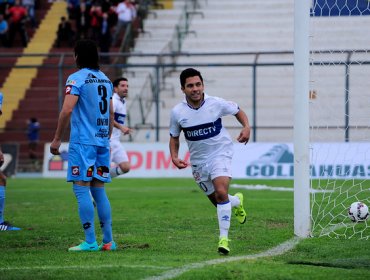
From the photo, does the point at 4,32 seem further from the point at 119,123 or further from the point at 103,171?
the point at 103,171

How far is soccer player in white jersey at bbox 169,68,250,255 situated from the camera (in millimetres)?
9938

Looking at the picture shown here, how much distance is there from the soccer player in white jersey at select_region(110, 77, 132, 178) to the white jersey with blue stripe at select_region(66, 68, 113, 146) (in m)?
6.62

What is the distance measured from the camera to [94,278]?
7934 millimetres

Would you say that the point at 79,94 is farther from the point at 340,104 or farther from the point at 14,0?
the point at 14,0

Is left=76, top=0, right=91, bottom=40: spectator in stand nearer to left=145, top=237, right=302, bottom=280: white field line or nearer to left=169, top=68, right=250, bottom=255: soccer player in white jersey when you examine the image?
left=169, top=68, right=250, bottom=255: soccer player in white jersey

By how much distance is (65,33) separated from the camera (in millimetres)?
34688

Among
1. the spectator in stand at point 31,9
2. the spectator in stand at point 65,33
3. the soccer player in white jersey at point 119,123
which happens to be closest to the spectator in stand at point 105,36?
the spectator in stand at point 65,33

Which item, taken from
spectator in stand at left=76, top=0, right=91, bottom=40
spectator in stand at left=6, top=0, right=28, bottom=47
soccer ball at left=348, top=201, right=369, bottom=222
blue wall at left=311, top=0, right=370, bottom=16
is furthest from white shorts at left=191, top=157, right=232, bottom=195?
spectator in stand at left=6, top=0, right=28, bottom=47

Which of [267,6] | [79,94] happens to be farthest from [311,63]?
[267,6]

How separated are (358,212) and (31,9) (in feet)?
90.9

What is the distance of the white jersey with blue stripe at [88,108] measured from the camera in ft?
32.5

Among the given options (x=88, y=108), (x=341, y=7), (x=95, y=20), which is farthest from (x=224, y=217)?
(x=95, y=20)

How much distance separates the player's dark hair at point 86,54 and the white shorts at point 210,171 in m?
1.58

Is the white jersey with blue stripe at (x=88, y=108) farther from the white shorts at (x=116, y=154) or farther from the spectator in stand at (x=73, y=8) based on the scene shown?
the spectator in stand at (x=73, y=8)
